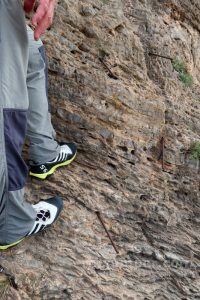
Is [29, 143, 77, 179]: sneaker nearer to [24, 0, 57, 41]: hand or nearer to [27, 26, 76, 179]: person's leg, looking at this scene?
[27, 26, 76, 179]: person's leg

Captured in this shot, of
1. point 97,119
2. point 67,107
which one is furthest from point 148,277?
point 67,107

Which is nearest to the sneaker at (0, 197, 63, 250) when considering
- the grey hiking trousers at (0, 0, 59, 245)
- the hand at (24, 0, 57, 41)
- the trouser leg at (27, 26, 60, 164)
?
the grey hiking trousers at (0, 0, 59, 245)

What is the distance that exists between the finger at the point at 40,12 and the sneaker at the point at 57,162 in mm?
1572

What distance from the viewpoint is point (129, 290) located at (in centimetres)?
307

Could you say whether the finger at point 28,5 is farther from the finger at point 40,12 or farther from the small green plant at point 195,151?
the small green plant at point 195,151

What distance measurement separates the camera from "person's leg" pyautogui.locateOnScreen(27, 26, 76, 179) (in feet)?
9.23

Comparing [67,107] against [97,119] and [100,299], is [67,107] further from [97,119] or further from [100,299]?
[100,299]

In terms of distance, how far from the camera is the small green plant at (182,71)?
15.4 ft

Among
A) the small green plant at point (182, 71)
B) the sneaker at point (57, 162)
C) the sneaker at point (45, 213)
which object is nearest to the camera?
the sneaker at point (45, 213)

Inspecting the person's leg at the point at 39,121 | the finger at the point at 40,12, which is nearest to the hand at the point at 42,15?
the finger at the point at 40,12

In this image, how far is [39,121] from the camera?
2.88 meters

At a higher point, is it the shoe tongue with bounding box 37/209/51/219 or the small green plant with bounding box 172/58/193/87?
the small green plant with bounding box 172/58/193/87

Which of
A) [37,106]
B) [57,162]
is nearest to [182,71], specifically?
[57,162]

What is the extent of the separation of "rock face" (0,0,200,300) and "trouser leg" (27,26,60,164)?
364 millimetres
